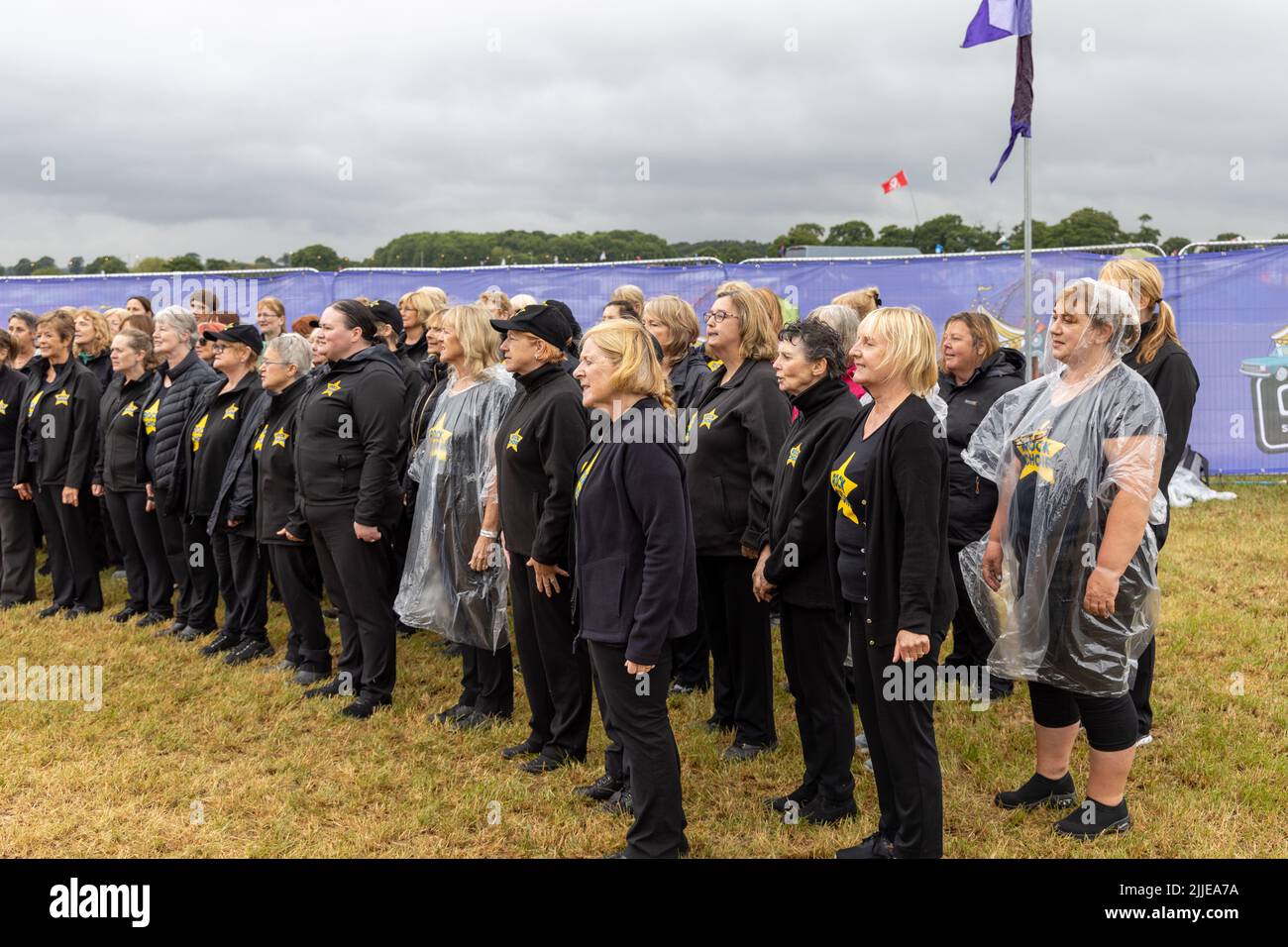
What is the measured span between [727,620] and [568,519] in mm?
1027

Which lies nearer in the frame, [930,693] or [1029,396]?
[930,693]

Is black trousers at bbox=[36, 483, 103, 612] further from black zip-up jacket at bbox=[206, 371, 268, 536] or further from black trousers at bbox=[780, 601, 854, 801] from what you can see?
black trousers at bbox=[780, 601, 854, 801]

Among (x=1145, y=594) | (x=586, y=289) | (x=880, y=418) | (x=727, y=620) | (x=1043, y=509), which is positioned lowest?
(x=727, y=620)

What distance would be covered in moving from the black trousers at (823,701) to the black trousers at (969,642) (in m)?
1.63

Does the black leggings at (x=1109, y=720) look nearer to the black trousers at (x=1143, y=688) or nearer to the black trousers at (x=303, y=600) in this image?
the black trousers at (x=1143, y=688)

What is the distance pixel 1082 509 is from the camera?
3504 millimetres

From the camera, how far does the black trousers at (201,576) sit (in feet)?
22.4

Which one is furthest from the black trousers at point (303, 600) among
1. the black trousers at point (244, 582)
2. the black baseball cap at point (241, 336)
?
the black baseball cap at point (241, 336)

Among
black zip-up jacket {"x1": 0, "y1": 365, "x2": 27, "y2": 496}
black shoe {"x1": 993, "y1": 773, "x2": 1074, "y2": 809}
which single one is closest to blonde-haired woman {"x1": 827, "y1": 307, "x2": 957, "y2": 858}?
black shoe {"x1": 993, "y1": 773, "x2": 1074, "y2": 809}

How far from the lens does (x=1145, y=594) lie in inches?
140

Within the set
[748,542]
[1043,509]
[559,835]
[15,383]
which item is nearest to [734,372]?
[748,542]

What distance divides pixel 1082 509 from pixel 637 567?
1615 mm

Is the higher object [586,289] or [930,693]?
[586,289]

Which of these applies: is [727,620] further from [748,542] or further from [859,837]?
[859,837]
